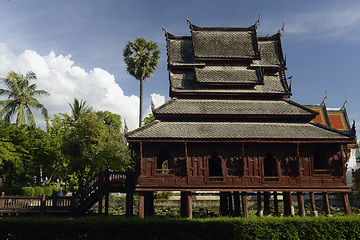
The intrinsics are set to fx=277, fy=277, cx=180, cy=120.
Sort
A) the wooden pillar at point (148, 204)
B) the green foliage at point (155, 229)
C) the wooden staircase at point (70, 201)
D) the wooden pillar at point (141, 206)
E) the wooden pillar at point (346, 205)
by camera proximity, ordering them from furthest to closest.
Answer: the wooden pillar at point (148, 204) → the wooden staircase at point (70, 201) → the wooden pillar at point (346, 205) → the wooden pillar at point (141, 206) → the green foliage at point (155, 229)

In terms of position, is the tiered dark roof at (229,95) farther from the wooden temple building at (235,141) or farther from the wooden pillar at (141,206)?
the wooden pillar at (141,206)

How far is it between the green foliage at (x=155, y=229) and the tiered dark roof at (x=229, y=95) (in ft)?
19.0

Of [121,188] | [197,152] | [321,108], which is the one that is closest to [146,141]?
[197,152]

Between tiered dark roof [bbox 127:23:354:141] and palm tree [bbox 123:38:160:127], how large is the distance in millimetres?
15437

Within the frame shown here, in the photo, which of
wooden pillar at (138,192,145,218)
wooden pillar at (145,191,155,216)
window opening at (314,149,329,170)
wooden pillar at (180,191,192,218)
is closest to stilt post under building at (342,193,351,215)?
window opening at (314,149,329,170)

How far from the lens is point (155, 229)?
41.4 ft

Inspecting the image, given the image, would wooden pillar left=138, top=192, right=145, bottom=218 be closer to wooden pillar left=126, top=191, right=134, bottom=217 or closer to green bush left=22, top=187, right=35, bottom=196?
wooden pillar left=126, top=191, right=134, bottom=217

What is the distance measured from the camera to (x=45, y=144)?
32.2 m

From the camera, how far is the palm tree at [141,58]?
39.5m

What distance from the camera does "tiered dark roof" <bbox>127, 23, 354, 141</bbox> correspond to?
59.5ft

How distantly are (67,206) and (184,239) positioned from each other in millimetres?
11121

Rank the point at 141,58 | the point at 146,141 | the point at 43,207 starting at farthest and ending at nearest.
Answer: the point at 141,58 < the point at 43,207 < the point at 146,141

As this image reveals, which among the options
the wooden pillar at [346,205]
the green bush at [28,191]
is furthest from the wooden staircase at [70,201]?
Result: the wooden pillar at [346,205]

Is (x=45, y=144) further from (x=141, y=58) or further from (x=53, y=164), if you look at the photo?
(x=141, y=58)
